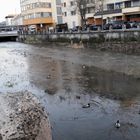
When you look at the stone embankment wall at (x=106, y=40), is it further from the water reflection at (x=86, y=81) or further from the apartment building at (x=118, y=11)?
the water reflection at (x=86, y=81)

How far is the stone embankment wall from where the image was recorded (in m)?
41.9

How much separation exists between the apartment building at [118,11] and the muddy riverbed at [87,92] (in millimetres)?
24661

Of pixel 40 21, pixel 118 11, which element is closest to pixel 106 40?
pixel 118 11

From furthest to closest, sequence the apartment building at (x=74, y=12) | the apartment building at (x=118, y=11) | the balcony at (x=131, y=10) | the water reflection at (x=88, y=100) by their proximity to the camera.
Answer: the apartment building at (x=74, y=12) → the apartment building at (x=118, y=11) → the balcony at (x=131, y=10) → the water reflection at (x=88, y=100)

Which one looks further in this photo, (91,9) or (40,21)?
(40,21)

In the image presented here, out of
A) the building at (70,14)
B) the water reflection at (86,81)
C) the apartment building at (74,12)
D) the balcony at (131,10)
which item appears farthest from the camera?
the building at (70,14)

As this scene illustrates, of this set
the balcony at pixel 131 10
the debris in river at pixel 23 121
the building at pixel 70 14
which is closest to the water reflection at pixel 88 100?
the debris in river at pixel 23 121

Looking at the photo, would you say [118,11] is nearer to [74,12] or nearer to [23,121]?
[74,12]

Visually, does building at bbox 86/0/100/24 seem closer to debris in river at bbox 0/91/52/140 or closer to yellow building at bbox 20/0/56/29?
yellow building at bbox 20/0/56/29

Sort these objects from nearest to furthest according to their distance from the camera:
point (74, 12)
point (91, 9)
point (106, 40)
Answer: point (106, 40)
point (91, 9)
point (74, 12)

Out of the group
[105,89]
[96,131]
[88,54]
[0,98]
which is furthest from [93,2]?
[0,98]

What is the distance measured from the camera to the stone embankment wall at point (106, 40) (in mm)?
41878

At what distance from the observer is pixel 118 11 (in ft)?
209

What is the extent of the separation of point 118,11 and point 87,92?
4402 centimetres
